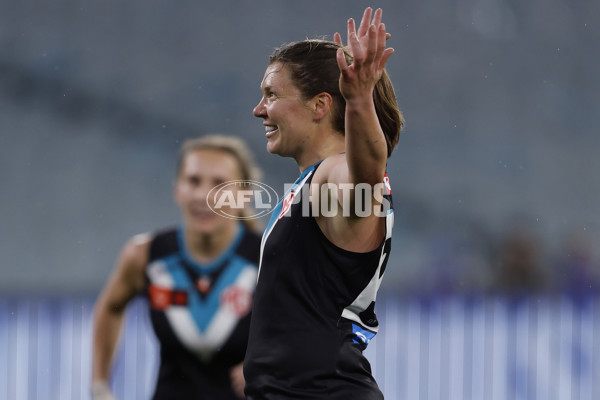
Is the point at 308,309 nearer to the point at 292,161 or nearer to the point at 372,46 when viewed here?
the point at 372,46

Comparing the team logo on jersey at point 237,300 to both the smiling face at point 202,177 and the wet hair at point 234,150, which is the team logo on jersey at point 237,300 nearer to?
the smiling face at point 202,177

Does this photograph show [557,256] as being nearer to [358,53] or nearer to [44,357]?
[44,357]

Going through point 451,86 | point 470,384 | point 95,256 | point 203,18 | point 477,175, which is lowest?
point 470,384

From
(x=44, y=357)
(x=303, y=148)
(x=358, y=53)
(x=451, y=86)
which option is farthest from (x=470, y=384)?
(x=358, y=53)

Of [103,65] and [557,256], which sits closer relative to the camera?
[557,256]

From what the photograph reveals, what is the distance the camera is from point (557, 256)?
9.73 meters

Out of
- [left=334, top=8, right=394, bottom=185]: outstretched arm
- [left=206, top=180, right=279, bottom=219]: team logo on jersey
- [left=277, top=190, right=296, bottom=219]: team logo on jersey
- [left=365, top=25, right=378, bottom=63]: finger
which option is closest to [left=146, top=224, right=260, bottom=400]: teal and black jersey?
[left=206, top=180, right=279, bottom=219]: team logo on jersey

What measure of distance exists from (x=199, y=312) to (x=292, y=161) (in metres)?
5.35

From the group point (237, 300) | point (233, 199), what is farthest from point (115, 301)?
point (233, 199)

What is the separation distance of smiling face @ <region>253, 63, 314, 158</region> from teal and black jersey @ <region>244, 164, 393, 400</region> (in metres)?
0.17

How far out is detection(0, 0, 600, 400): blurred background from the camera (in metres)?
9.72

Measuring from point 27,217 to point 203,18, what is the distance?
10.4 ft

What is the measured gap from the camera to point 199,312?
4668 mm

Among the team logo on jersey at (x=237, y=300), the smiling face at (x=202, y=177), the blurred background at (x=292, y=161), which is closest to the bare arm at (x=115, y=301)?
the smiling face at (x=202, y=177)
